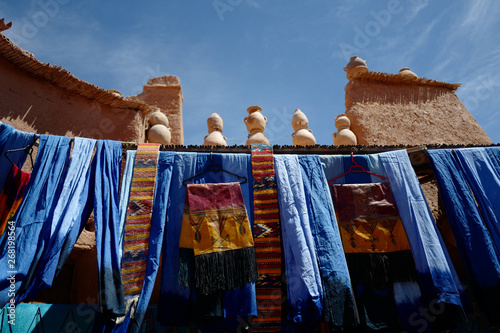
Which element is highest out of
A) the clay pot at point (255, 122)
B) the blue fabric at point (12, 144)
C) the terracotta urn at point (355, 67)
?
the terracotta urn at point (355, 67)

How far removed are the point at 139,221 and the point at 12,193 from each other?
2.95 ft

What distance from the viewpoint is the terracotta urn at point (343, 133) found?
19.9 feet

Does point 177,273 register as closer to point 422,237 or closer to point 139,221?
point 139,221

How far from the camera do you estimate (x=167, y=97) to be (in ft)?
25.5

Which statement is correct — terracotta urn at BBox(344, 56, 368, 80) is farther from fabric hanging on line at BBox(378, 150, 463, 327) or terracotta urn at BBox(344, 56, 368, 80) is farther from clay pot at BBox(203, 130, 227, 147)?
fabric hanging on line at BBox(378, 150, 463, 327)

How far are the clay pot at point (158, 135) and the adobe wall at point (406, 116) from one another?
353 cm

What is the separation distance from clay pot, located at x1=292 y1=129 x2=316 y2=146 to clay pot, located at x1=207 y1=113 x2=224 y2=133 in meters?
1.52

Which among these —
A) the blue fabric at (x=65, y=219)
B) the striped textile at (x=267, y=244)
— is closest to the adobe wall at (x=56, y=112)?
the blue fabric at (x=65, y=219)

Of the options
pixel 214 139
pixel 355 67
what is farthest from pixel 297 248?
pixel 355 67

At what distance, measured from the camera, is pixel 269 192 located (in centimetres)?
285

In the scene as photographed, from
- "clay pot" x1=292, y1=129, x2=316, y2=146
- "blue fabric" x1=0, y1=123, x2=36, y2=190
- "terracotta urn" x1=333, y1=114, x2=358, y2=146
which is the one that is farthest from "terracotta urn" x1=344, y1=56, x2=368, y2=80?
"blue fabric" x1=0, y1=123, x2=36, y2=190

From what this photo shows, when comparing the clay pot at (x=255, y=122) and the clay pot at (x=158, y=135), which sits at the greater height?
the clay pot at (x=255, y=122)

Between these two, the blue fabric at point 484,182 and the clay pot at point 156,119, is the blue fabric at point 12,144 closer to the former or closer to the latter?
the blue fabric at point 484,182

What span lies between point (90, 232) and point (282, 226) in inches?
126
